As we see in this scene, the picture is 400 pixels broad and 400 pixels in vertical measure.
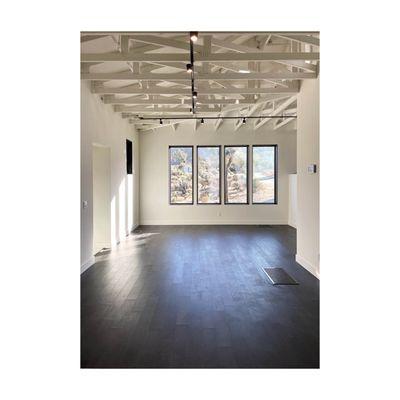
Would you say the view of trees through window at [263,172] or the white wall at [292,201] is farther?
the view of trees through window at [263,172]

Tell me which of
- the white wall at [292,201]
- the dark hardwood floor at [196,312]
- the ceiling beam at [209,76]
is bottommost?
the dark hardwood floor at [196,312]

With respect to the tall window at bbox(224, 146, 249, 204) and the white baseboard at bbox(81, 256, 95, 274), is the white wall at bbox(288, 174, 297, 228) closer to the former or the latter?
the tall window at bbox(224, 146, 249, 204)

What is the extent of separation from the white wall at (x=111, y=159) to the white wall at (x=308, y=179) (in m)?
3.63

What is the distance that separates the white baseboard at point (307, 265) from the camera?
18.8ft

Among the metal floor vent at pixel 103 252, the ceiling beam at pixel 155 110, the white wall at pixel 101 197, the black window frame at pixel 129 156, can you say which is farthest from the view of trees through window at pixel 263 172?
→ the metal floor vent at pixel 103 252

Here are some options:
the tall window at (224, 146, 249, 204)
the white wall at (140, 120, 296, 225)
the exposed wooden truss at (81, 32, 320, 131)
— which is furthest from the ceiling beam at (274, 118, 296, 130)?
the tall window at (224, 146, 249, 204)

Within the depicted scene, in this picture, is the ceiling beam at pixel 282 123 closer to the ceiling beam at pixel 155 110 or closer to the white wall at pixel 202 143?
the white wall at pixel 202 143

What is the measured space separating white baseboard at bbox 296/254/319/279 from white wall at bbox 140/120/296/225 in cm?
546
